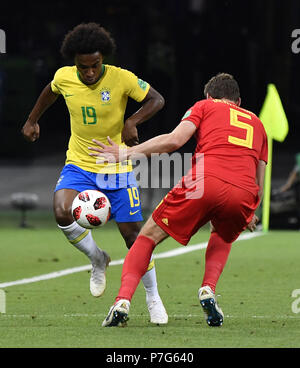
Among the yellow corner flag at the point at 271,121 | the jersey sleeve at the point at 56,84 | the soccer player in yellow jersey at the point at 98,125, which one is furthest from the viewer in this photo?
the yellow corner flag at the point at 271,121

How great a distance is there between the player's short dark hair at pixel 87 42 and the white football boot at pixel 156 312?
215 cm

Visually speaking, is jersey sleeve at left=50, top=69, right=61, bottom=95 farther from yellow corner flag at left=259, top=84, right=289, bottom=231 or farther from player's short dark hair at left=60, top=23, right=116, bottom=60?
yellow corner flag at left=259, top=84, right=289, bottom=231

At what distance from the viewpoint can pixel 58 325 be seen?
9219mm

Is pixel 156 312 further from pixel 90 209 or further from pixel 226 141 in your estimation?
pixel 226 141

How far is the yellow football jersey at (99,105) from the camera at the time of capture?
1008cm

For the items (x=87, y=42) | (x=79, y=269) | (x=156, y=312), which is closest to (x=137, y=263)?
(x=156, y=312)

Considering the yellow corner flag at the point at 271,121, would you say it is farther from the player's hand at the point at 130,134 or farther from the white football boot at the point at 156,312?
the white football boot at the point at 156,312

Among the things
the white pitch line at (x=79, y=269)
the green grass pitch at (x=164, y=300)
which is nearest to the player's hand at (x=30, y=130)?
the green grass pitch at (x=164, y=300)

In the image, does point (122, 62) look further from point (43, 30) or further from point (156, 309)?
point (156, 309)

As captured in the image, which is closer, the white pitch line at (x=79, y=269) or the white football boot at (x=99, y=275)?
the white football boot at (x=99, y=275)

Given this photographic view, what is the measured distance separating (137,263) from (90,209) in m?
1.02

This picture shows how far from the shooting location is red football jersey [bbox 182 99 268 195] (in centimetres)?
894

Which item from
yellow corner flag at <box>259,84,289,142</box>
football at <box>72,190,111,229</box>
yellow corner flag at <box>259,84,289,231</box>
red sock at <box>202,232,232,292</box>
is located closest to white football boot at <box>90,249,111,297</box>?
football at <box>72,190,111,229</box>

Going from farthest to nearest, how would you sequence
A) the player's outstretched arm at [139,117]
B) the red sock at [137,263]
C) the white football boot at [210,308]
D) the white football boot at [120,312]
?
1. the player's outstretched arm at [139,117]
2. the white football boot at [210,308]
3. the red sock at [137,263]
4. the white football boot at [120,312]
